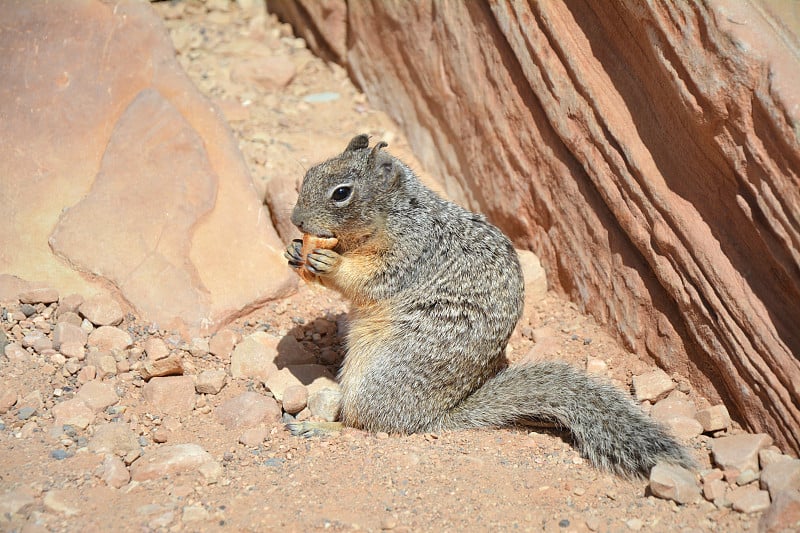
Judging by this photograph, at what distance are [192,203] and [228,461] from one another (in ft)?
8.00

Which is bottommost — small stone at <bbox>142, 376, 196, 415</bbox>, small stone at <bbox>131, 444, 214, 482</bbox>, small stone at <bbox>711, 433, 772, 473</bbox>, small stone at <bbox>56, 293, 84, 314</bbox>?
small stone at <bbox>56, 293, 84, 314</bbox>

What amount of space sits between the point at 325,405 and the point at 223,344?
0.95 metres

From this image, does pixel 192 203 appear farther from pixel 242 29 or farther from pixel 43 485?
pixel 242 29

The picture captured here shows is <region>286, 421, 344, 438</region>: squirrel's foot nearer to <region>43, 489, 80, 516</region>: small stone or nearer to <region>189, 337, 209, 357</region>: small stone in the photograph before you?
<region>189, 337, 209, 357</region>: small stone

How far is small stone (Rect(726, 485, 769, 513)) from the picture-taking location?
167 inches

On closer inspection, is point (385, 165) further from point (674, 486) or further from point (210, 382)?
point (674, 486)

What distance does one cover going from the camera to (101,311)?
228 inches

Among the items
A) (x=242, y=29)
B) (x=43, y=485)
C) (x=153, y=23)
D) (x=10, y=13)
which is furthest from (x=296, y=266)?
(x=242, y=29)

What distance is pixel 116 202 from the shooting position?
6246mm

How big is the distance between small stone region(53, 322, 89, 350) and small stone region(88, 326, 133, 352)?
0.22 feet

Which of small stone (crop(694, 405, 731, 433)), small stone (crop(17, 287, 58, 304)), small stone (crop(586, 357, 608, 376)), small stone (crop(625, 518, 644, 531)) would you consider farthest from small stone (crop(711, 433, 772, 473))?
small stone (crop(17, 287, 58, 304))

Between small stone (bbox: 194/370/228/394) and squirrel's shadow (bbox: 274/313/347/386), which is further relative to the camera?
squirrel's shadow (bbox: 274/313/347/386)

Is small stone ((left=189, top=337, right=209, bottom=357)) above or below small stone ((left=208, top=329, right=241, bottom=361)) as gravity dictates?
below

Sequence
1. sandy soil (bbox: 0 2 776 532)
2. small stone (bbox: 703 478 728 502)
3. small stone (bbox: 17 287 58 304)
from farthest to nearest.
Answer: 1. small stone (bbox: 17 287 58 304)
2. small stone (bbox: 703 478 728 502)
3. sandy soil (bbox: 0 2 776 532)
